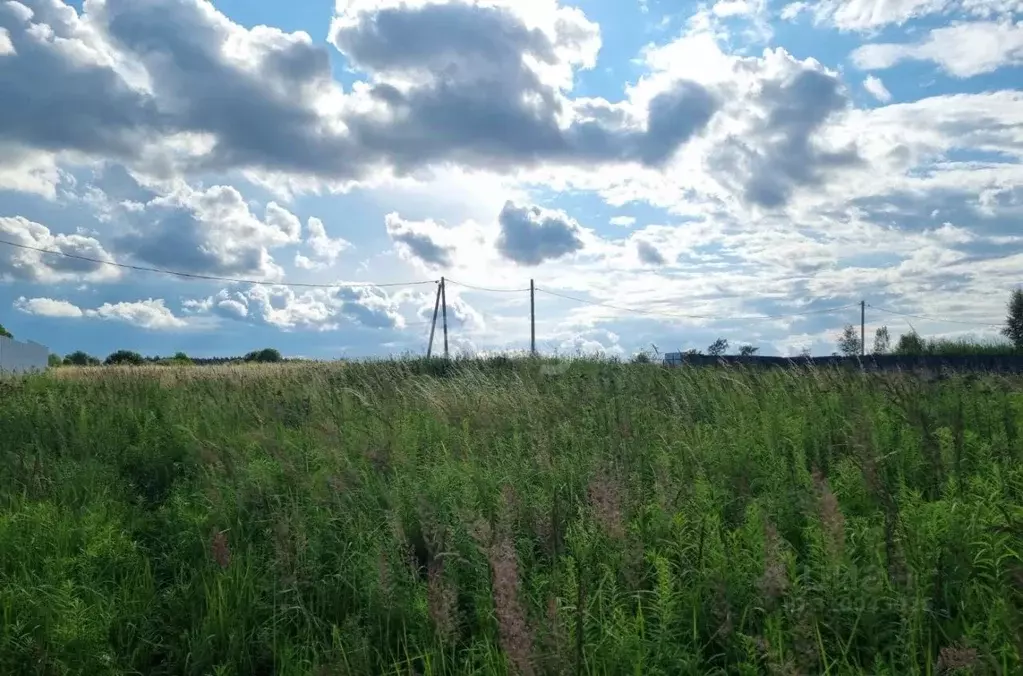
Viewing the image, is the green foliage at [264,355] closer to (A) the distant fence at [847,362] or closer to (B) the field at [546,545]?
(A) the distant fence at [847,362]

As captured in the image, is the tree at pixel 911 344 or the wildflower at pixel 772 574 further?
the tree at pixel 911 344

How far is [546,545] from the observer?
12.9 feet

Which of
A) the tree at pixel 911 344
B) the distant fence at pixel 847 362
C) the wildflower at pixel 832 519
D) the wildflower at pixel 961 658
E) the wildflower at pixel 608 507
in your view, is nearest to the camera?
the wildflower at pixel 961 658

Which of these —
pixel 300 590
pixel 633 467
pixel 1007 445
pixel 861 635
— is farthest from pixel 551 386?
pixel 861 635

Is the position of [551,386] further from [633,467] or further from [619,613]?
[619,613]

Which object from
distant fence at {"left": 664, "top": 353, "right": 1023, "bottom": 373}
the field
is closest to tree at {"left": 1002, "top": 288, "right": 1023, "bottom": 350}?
distant fence at {"left": 664, "top": 353, "right": 1023, "bottom": 373}

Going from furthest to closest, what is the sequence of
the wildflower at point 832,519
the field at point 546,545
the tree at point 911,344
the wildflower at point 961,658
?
the tree at point 911,344 < the field at point 546,545 < the wildflower at point 832,519 < the wildflower at point 961,658

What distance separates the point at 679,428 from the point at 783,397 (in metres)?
2.44

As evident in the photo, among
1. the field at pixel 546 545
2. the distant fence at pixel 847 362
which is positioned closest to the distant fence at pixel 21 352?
the distant fence at pixel 847 362

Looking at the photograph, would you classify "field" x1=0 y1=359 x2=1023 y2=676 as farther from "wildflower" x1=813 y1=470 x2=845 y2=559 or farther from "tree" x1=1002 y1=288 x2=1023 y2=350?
"tree" x1=1002 y1=288 x2=1023 y2=350

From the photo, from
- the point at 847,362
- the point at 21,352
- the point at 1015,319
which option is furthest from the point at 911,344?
the point at 21,352

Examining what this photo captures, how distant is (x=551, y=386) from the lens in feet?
38.6

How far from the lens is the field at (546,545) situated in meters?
3.26

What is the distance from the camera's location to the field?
3.26 m
